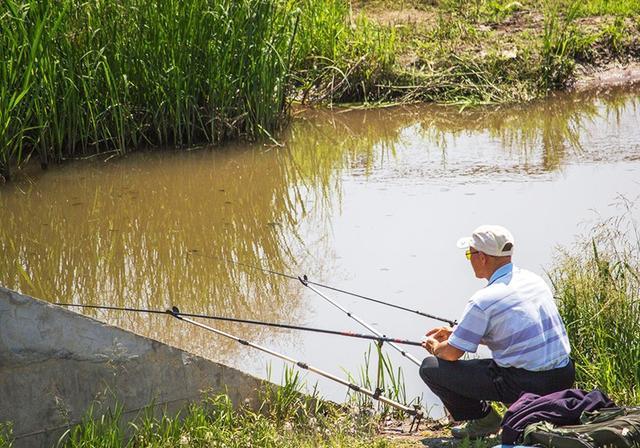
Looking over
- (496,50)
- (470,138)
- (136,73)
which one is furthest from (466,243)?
(496,50)

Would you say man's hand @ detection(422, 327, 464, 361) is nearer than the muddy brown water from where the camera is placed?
Yes

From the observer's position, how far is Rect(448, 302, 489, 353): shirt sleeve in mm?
4586

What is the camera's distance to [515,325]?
4570 mm

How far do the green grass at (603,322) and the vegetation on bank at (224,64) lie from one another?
17.5ft

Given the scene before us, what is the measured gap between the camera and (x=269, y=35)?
1099 centimetres

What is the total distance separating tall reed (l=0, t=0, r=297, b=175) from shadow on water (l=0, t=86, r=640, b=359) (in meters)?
0.28

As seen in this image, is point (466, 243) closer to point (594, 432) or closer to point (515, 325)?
point (515, 325)

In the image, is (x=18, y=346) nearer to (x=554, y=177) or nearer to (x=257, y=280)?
(x=257, y=280)

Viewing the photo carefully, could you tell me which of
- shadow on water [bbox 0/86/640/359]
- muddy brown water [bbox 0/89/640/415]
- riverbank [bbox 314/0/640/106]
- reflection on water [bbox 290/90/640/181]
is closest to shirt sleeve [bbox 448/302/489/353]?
muddy brown water [bbox 0/89/640/415]

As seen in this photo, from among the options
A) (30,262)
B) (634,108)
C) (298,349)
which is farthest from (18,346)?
(634,108)

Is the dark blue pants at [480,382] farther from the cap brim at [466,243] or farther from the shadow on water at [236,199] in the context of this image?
the shadow on water at [236,199]

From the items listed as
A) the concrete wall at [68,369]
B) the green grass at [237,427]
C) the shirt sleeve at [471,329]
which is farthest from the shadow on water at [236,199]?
the shirt sleeve at [471,329]

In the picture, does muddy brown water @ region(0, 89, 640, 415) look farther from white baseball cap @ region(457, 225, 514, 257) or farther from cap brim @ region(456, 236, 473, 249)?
white baseball cap @ region(457, 225, 514, 257)

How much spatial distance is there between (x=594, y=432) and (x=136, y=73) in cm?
721
